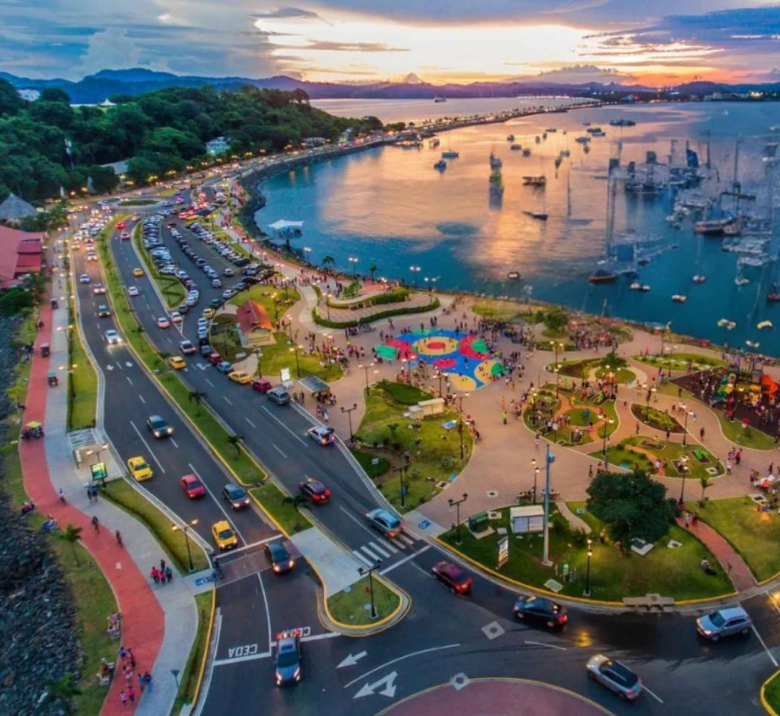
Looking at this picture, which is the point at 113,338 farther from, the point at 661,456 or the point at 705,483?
the point at 705,483

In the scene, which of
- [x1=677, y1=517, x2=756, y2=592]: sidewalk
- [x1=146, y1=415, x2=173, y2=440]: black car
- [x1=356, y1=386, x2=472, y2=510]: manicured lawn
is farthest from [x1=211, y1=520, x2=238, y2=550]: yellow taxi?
[x1=677, y1=517, x2=756, y2=592]: sidewalk

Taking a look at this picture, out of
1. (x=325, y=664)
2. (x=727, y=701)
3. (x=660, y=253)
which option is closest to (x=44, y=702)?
(x=325, y=664)

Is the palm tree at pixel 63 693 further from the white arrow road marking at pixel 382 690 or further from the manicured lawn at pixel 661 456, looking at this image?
the manicured lawn at pixel 661 456

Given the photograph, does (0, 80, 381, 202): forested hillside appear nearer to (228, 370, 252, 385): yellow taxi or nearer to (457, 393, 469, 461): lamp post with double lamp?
(228, 370, 252, 385): yellow taxi

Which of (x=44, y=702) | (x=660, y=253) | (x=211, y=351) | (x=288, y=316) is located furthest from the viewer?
(x=660, y=253)

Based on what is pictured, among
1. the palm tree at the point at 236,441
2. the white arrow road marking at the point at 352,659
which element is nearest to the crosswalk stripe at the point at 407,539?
the white arrow road marking at the point at 352,659

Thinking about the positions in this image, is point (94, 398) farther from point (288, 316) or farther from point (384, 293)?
point (384, 293)
